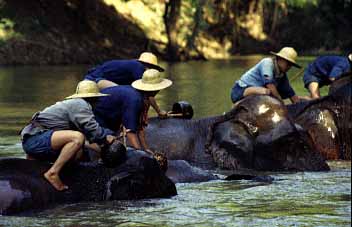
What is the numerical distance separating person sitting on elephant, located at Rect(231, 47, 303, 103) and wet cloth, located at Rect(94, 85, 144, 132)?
8.52 feet

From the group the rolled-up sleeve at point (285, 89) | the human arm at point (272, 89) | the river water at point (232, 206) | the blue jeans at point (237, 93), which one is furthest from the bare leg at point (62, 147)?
the rolled-up sleeve at point (285, 89)

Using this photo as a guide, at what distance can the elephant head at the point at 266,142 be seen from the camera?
13.4m

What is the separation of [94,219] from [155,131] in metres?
4.75

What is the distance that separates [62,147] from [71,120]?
0.98 ft

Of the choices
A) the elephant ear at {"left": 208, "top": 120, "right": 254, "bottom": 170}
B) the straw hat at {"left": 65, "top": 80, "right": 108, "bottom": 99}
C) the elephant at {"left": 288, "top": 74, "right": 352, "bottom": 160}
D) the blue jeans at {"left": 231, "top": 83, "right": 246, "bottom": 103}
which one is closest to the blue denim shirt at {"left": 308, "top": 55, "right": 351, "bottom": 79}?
the elephant at {"left": 288, "top": 74, "right": 352, "bottom": 160}

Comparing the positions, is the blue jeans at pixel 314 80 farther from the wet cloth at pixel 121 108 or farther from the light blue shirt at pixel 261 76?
the wet cloth at pixel 121 108

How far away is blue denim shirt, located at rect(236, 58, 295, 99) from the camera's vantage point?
48.6 feet

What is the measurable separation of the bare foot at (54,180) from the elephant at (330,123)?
5.22m

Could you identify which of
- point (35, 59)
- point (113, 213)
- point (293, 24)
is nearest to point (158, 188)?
point (113, 213)

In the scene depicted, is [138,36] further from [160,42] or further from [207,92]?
[207,92]

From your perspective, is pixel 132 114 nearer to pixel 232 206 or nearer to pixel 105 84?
pixel 105 84

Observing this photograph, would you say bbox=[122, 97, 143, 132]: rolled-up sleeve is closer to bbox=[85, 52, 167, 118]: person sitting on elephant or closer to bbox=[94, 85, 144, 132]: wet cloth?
bbox=[94, 85, 144, 132]: wet cloth

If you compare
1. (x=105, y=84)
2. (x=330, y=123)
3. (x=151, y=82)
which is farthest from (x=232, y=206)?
(x=330, y=123)

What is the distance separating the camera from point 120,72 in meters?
14.4
